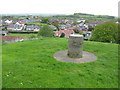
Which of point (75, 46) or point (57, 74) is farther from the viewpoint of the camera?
point (75, 46)

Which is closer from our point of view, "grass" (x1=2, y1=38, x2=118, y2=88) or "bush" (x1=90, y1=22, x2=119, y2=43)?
"grass" (x1=2, y1=38, x2=118, y2=88)

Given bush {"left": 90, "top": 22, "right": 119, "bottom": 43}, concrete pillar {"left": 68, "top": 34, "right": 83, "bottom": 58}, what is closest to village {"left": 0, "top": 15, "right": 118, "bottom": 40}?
bush {"left": 90, "top": 22, "right": 119, "bottom": 43}

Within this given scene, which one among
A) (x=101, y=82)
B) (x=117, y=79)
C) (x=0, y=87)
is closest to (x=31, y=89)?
(x=0, y=87)

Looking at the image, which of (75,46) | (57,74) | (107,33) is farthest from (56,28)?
(57,74)

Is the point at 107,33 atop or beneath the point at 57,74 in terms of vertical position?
atop

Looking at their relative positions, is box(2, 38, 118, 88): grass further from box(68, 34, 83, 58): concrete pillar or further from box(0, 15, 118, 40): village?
box(0, 15, 118, 40): village

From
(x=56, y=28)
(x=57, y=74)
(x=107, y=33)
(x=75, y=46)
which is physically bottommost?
(x=57, y=74)

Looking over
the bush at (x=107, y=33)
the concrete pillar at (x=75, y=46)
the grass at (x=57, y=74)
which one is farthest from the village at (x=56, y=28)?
the grass at (x=57, y=74)

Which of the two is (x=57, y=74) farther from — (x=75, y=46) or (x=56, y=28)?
(x=56, y=28)

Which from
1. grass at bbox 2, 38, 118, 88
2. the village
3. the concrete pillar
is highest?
the village

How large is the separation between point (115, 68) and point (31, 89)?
4.43 metres

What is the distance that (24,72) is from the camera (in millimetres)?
5473

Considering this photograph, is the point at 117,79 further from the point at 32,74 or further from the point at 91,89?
the point at 32,74

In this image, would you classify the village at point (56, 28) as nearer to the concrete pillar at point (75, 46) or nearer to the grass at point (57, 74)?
the concrete pillar at point (75, 46)
